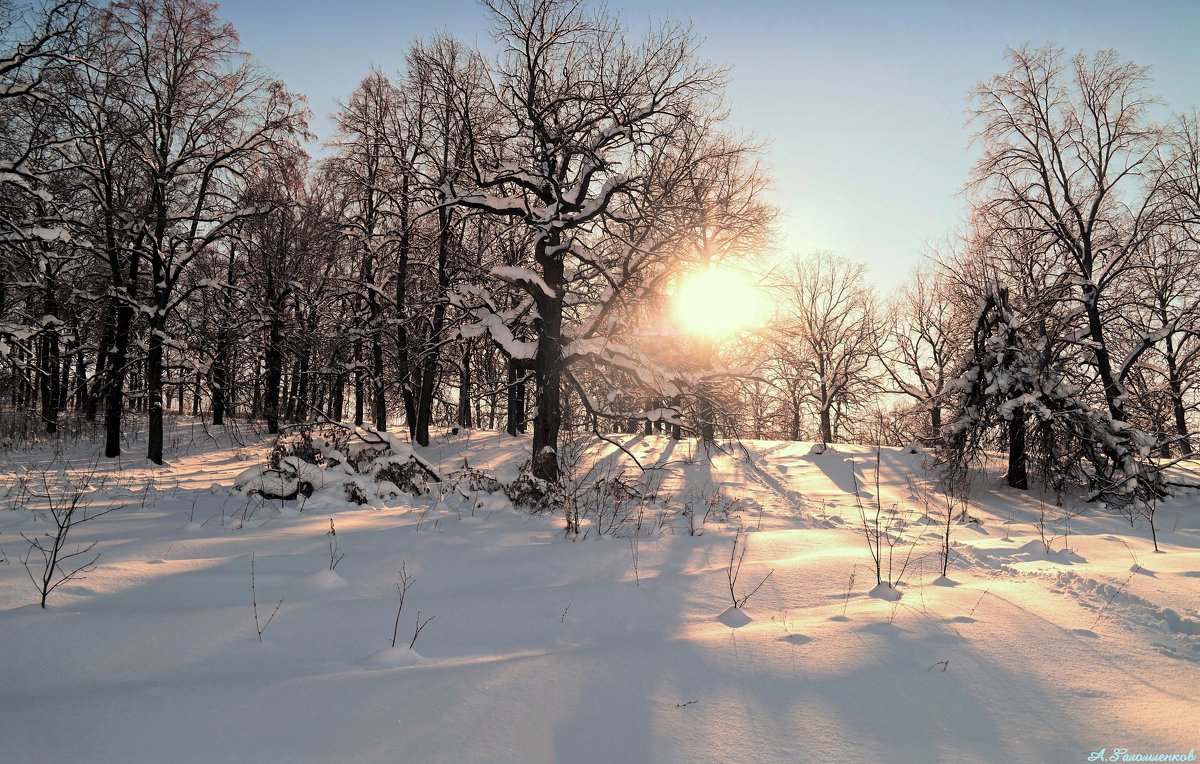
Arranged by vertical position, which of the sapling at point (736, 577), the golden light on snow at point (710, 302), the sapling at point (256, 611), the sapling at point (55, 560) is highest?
the golden light on snow at point (710, 302)

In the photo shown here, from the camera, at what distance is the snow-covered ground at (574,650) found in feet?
8.18

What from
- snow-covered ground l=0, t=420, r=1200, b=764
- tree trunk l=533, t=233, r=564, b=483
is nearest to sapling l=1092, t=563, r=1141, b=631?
snow-covered ground l=0, t=420, r=1200, b=764

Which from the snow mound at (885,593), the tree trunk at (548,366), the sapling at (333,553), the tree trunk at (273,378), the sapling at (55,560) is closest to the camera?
the sapling at (55,560)

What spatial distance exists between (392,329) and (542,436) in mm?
9396

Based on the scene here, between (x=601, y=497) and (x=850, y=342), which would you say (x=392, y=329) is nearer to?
(x=601, y=497)

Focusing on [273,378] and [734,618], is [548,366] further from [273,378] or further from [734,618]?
[273,378]

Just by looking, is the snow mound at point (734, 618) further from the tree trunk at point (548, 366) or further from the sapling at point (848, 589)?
the tree trunk at point (548, 366)

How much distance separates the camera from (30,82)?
34.1 ft

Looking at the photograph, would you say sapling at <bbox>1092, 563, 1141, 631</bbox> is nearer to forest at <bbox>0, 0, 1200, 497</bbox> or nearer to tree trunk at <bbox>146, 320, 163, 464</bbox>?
forest at <bbox>0, 0, 1200, 497</bbox>

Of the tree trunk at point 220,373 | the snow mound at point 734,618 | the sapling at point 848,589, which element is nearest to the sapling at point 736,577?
the snow mound at point 734,618

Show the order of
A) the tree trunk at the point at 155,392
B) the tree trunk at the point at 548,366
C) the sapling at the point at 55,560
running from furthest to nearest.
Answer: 1. the tree trunk at the point at 155,392
2. the tree trunk at the point at 548,366
3. the sapling at the point at 55,560

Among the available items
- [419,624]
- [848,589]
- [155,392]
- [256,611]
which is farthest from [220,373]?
[848,589]

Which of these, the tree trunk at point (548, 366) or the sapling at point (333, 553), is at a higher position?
the tree trunk at point (548, 366)

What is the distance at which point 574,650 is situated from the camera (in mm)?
3465
